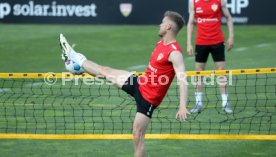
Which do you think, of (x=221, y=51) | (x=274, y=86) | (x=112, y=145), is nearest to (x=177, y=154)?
(x=112, y=145)

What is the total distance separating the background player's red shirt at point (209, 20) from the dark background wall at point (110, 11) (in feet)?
49.0

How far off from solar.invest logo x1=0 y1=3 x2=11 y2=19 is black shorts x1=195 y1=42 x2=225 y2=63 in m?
17.6

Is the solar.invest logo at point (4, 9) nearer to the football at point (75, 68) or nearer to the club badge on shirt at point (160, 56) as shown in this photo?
the football at point (75, 68)

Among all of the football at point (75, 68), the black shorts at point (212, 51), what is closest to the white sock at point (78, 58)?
the football at point (75, 68)

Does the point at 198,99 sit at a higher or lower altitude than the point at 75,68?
lower

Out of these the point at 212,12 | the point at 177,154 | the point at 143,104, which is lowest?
the point at 177,154

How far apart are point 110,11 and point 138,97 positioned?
2087cm

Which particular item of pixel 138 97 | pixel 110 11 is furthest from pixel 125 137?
pixel 110 11

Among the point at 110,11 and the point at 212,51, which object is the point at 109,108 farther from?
the point at 110,11

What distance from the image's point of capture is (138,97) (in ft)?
38.5

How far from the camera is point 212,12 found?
16.6 metres

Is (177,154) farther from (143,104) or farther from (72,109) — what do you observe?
(72,109)

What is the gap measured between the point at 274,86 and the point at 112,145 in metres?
7.29

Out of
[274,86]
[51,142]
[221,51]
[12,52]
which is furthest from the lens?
[12,52]
